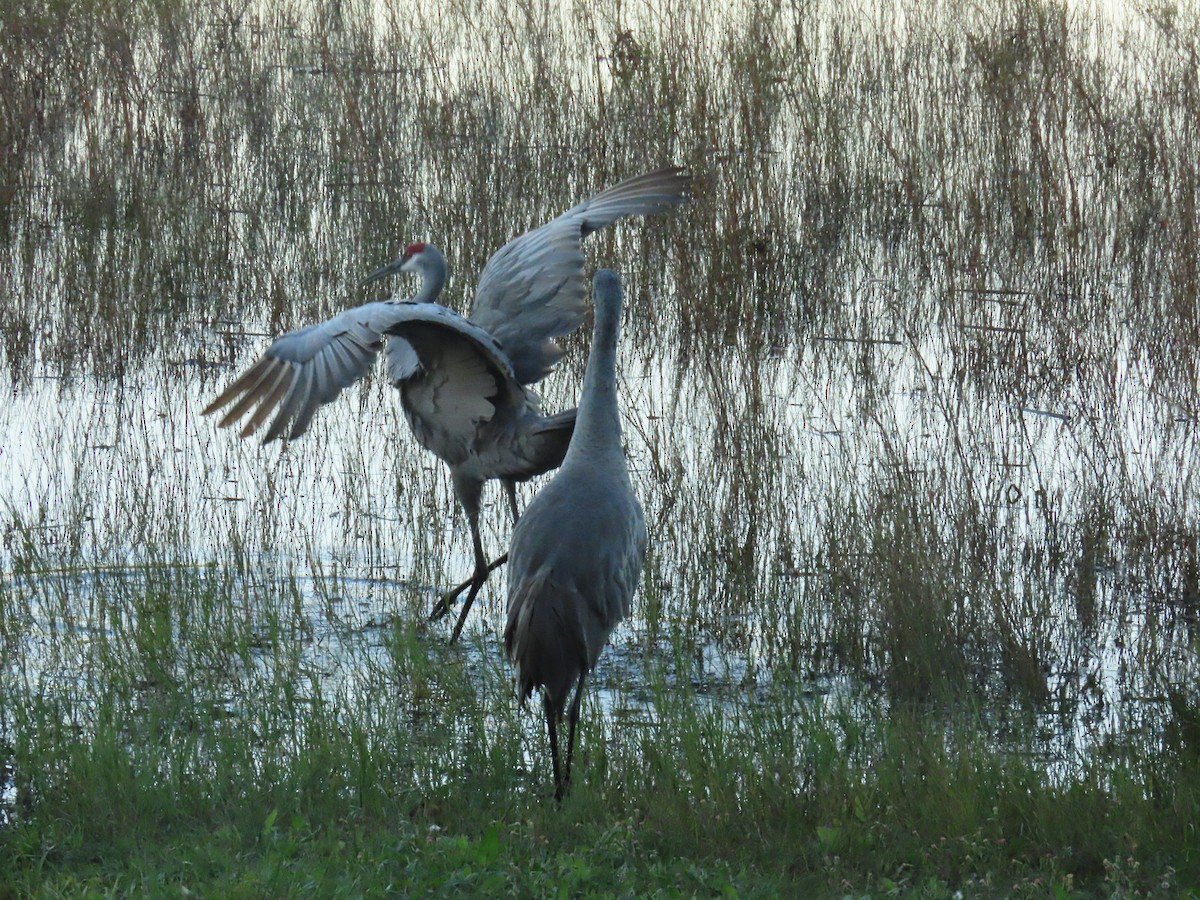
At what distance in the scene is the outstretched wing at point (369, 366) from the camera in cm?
394

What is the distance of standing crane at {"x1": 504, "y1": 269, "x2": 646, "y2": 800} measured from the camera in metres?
3.86

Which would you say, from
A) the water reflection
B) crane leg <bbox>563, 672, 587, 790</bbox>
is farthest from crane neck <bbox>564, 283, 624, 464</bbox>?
the water reflection

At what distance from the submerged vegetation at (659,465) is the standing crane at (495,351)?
0.45 metres

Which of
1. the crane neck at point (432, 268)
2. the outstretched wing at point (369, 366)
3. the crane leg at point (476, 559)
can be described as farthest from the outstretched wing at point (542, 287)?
the crane neck at point (432, 268)

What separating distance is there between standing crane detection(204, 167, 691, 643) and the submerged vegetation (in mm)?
445

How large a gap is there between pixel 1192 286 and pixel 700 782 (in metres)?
3.65

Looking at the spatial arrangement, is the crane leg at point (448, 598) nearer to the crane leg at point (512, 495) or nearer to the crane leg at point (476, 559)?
the crane leg at point (476, 559)

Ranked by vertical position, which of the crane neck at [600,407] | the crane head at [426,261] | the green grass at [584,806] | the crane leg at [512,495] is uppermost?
the crane head at [426,261]

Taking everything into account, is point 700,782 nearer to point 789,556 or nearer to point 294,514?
point 789,556

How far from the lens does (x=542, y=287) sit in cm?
544

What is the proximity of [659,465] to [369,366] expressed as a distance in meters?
1.99

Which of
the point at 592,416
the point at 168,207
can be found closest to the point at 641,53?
the point at 168,207

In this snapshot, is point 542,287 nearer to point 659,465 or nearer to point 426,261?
point 659,465

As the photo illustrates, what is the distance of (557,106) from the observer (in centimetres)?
889
